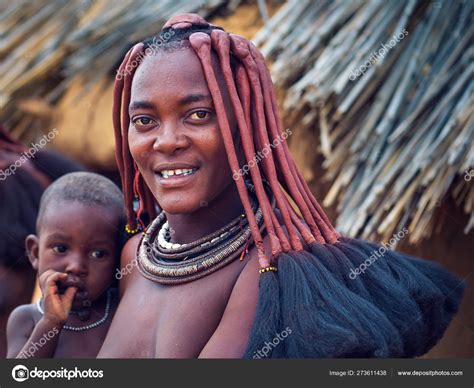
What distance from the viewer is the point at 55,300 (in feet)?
7.47

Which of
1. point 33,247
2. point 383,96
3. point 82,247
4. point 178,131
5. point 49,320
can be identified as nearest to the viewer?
point 178,131

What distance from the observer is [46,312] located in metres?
2.28

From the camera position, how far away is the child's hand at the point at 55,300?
7.45 ft

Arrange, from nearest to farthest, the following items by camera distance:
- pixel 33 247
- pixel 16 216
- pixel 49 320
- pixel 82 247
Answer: pixel 49 320 < pixel 82 247 < pixel 33 247 < pixel 16 216

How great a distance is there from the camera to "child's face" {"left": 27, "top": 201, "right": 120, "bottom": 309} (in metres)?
2.35

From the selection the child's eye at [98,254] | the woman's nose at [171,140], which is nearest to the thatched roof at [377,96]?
the child's eye at [98,254]

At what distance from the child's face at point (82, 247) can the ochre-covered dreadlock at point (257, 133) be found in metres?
0.42

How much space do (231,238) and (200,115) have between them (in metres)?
0.28

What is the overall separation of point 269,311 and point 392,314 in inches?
11.9

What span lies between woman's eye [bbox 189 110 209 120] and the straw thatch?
1580mm

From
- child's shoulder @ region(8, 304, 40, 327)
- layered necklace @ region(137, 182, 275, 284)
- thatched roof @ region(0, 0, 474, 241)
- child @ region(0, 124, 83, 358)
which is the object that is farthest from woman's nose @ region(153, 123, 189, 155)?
thatched roof @ region(0, 0, 474, 241)

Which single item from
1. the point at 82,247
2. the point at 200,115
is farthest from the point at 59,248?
the point at 200,115

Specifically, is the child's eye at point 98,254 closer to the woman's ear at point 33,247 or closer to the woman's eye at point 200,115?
the woman's ear at point 33,247

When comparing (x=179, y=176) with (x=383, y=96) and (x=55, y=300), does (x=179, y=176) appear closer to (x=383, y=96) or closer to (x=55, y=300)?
(x=55, y=300)
